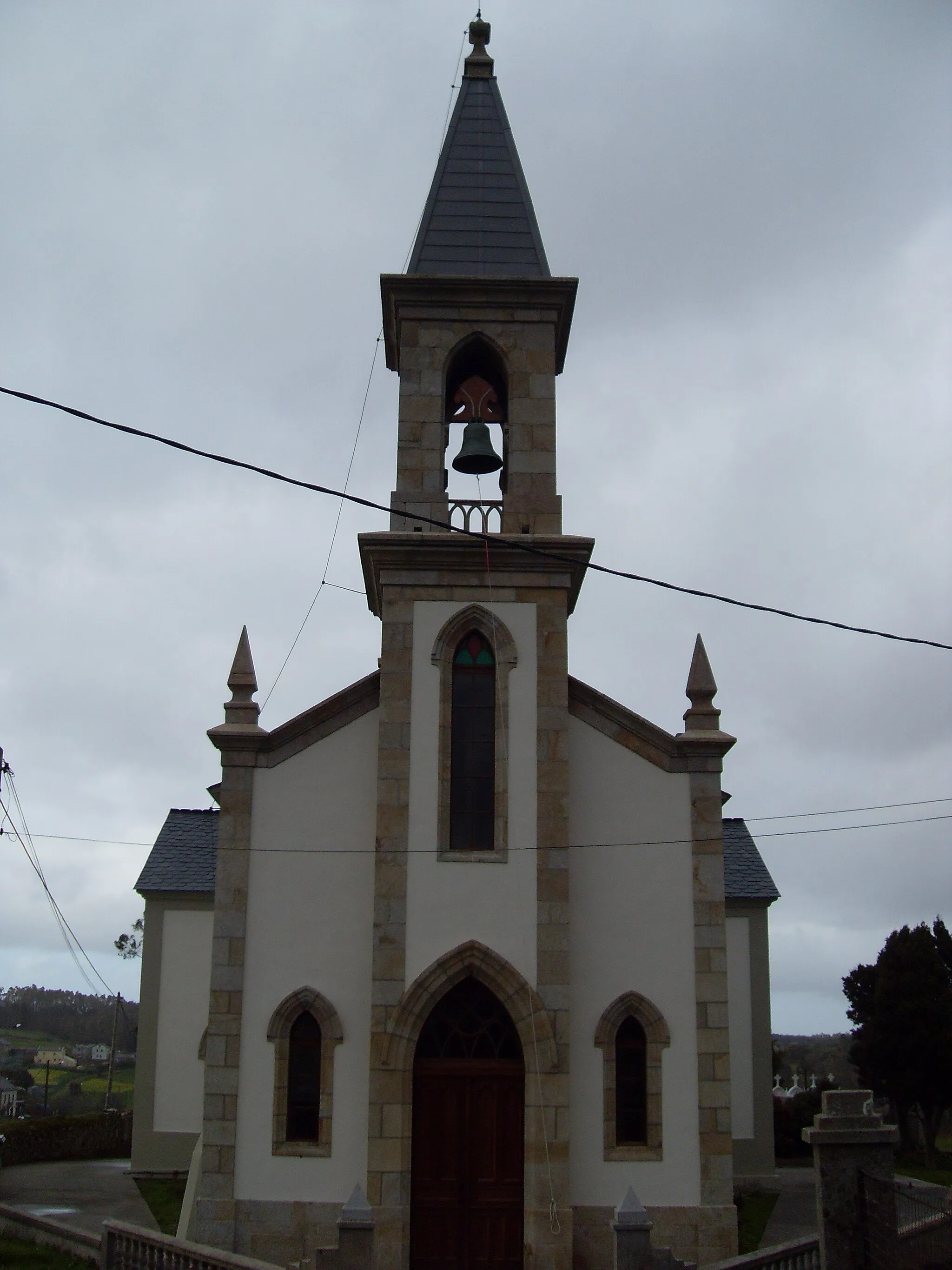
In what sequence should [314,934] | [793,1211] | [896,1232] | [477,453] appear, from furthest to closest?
[793,1211]
[477,453]
[314,934]
[896,1232]

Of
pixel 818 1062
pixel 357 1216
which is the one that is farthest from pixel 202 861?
pixel 818 1062

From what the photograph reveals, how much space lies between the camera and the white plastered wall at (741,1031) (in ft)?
75.4

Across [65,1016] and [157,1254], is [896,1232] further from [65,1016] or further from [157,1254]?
[65,1016]

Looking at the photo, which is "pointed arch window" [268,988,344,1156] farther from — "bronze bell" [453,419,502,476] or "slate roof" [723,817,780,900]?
"slate roof" [723,817,780,900]

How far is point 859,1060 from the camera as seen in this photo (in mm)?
27969

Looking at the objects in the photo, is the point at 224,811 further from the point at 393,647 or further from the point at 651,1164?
the point at 651,1164

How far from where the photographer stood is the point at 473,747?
15766 mm

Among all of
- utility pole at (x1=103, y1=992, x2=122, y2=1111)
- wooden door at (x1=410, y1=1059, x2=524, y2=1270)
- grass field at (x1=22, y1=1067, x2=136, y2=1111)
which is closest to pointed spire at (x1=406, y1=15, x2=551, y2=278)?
wooden door at (x1=410, y1=1059, x2=524, y2=1270)

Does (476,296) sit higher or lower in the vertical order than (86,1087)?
higher

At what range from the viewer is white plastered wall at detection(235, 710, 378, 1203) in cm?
1465

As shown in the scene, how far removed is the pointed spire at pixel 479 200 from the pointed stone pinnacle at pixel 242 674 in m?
5.70

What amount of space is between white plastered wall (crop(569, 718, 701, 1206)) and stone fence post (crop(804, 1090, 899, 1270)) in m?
4.27

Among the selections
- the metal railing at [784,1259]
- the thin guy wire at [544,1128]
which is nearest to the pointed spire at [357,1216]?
the thin guy wire at [544,1128]

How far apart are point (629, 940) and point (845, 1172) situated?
506 centimetres
